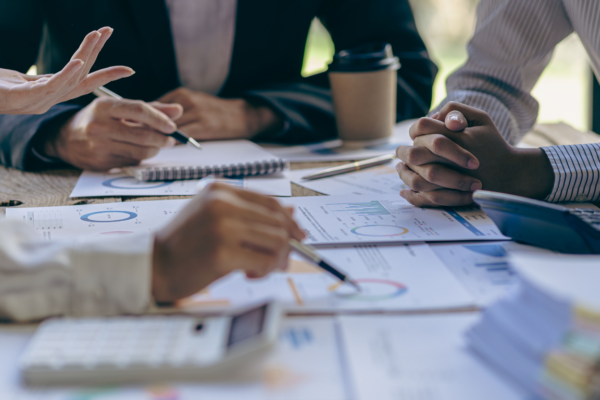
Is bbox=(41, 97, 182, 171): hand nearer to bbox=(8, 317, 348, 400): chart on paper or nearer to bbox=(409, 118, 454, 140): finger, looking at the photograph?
bbox=(409, 118, 454, 140): finger

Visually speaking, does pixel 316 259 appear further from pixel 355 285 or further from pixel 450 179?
pixel 450 179

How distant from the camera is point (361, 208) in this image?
795 mm

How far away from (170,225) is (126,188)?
1.43 ft

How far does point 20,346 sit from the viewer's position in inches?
17.7

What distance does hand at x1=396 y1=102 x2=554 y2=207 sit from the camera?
Result: 78 cm

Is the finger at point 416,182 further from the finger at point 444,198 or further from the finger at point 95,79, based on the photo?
the finger at point 95,79

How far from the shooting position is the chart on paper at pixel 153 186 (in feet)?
2.91

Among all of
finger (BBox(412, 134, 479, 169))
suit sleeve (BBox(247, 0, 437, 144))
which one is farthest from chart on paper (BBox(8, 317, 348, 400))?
suit sleeve (BBox(247, 0, 437, 144))

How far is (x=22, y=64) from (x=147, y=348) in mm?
1060

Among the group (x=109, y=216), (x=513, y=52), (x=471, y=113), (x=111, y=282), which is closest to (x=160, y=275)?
(x=111, y=282)

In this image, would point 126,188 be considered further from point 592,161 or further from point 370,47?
point 592,161

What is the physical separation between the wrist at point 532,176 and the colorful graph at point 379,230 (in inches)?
9.1

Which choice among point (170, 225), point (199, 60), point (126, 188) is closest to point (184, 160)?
point (126, 188)

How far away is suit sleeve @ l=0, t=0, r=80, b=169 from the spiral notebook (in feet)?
0.66
